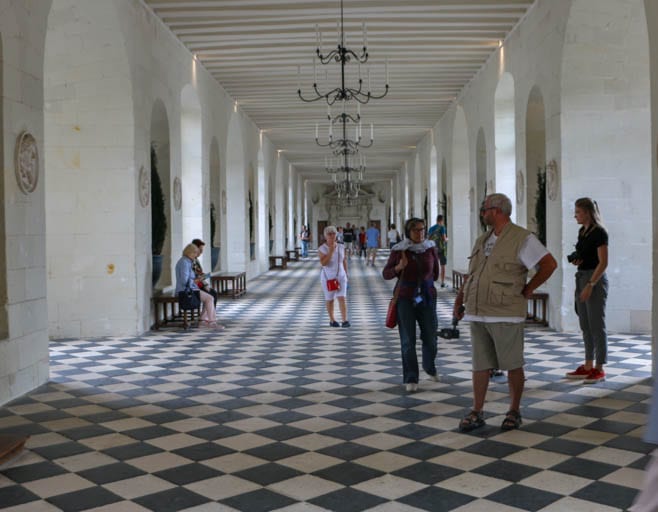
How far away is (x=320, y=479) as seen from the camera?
3.88 metres

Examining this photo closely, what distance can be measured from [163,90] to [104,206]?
7.75 ft

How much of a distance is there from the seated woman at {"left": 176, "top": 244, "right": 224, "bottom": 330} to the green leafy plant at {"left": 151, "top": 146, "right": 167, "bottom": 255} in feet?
2.50

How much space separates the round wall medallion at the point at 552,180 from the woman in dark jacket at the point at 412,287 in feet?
13.0

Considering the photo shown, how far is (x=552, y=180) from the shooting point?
31.3 ft

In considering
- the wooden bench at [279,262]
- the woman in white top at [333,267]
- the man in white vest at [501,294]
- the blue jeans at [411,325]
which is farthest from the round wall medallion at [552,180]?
the wooden bench at [279,262]

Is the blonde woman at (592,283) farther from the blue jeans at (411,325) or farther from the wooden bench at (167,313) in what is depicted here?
the wooden bench at (167,313)

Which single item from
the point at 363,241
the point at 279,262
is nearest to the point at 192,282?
the point at 279,262

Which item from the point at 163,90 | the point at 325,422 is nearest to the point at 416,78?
the point at 163,90

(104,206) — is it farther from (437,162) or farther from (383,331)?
(437,162)

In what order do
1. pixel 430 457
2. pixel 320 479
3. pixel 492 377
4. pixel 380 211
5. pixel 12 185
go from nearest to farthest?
pixel 320 479 < pixel 430 457 < pixel 12 185 < pixel 492 377 < pixel 380 211

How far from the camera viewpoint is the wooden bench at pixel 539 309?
32.3 ft

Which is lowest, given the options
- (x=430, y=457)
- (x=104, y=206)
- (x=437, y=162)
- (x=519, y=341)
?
(x=430, y=457)

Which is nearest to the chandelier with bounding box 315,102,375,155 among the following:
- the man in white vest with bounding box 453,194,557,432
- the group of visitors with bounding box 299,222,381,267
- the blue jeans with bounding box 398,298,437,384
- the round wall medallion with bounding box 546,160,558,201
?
Result: the group of visitors with bounding box 299,222,381,267

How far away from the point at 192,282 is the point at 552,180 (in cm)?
472
